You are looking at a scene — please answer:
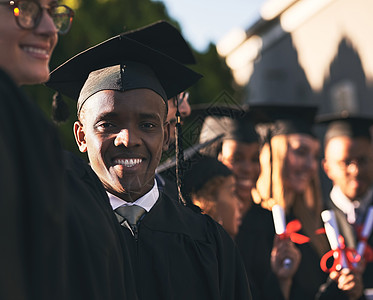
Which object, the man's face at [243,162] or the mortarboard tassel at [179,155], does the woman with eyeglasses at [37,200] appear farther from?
the man's face at [243,162]

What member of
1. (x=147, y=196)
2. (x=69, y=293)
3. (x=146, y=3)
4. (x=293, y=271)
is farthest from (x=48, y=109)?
(x=69, y=293)

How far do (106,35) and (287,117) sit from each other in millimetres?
6604

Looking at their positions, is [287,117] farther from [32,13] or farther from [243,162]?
[32,13]

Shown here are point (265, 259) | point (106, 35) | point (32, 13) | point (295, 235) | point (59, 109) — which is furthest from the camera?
point (106, 35)

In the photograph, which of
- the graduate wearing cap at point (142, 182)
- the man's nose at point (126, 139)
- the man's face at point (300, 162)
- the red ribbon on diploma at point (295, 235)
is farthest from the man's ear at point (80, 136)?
the man's face at point (300, 162)

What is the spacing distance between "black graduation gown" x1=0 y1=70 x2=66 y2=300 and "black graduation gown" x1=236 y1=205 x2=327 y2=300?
241cm

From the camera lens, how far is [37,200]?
1.21m

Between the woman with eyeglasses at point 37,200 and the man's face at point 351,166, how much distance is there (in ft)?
11.4

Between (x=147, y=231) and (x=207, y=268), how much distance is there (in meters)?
0.28

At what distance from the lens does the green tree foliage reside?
941 cm

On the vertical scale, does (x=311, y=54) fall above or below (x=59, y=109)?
above

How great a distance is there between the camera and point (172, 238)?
2.07m

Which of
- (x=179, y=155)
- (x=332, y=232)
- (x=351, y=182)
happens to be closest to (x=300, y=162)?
(x=351, y=182)

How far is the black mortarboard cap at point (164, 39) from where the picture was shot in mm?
2773
